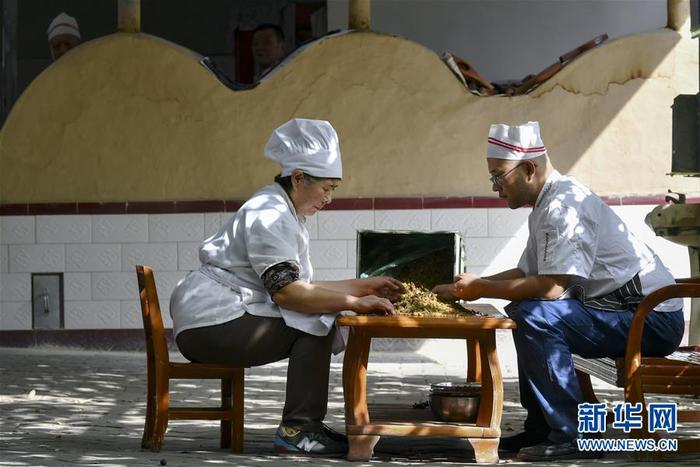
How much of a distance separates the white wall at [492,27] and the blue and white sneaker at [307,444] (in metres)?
6.75

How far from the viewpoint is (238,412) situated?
A: 6418 mm

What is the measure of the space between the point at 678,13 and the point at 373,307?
5995 millimetres

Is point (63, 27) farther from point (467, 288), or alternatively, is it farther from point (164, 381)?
point (467, 288)

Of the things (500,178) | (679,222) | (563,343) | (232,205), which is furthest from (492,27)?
(563,343)

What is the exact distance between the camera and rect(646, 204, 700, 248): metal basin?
850 centimetres

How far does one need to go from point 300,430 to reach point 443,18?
22.9 ft

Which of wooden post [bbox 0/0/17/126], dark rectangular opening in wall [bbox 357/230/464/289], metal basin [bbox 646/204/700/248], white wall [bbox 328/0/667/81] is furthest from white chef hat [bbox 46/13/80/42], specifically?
dark rectangular opening in wall [bbox 357/230/464/289]

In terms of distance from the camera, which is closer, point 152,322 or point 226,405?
point 152,322

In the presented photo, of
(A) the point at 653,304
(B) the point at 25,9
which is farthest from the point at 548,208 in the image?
(B) the point at 25,9

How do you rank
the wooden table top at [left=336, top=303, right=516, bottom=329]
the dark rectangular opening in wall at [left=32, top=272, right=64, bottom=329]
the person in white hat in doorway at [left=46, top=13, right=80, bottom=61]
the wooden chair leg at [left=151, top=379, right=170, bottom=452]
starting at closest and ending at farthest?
the wooden table top at [left=336, top=303, right=516, bottom=329], the wooden chair leg at [left=151, top=379, right=170, bottom=452], the dark rectangular opening in wall at [left=32, top=272, right=64, bottom=329], the person in white hat in doorway at [left=46, top=13, right=80, bottom=61]

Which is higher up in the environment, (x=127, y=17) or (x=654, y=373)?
(x=127, y=17)

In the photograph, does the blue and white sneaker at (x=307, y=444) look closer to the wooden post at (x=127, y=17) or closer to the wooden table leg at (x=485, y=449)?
the wooden table leg at (x=485, y=449)

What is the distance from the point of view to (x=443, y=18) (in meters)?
12.6

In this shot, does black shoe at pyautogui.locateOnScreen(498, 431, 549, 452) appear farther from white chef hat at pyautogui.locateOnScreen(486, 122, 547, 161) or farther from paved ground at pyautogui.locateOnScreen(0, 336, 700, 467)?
white chef hat at pyautogui.locateOnScreen(486, 122, 547, 161)
